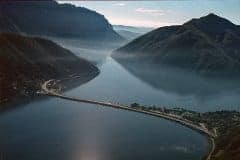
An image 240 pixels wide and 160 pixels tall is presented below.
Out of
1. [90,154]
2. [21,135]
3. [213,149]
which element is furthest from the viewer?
[21,135]

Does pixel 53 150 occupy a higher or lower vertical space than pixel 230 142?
lower

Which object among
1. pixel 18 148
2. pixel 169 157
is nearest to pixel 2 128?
pixel 18 148

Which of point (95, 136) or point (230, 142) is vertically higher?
point (230, 142)

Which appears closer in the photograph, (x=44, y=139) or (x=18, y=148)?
(x=18, y=148)

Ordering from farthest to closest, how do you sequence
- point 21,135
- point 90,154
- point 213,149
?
point 21,135 → point 213,149 → point 90,154

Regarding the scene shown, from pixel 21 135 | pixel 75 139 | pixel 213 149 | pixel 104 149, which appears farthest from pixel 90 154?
pixel 213 149

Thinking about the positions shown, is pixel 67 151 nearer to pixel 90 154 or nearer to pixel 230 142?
pixel 90 154

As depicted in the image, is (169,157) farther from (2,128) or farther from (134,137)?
(2,128)

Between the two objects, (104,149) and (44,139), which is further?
(44,139)
